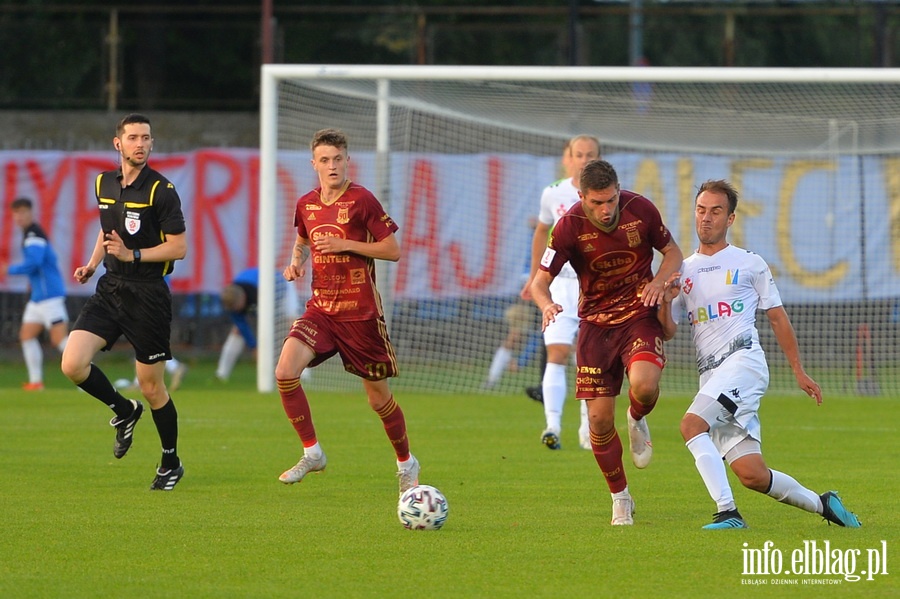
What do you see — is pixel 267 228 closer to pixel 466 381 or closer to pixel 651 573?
pixel 466 381

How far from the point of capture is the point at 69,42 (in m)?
23.4

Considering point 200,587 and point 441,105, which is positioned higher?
point 441,105

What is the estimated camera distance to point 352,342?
8125 millimetres

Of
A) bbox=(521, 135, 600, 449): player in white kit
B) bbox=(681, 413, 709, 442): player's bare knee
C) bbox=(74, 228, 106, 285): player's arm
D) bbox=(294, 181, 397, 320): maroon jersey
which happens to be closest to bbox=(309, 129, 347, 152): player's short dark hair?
bbox=(294, 181, 397, 320): maroon jersey

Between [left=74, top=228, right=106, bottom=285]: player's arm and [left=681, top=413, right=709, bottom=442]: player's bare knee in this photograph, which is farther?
[left=74, top=228, right=106, bottom=285]: player's arm

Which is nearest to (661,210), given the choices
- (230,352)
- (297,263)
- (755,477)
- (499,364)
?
(499,364)

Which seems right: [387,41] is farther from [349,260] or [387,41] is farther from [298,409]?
[298,409]

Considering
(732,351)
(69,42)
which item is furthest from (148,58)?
(732,351)

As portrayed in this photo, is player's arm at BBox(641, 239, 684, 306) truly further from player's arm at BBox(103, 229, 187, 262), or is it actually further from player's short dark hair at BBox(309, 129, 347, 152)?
player's arm at BBox(103, 229, 187, 262)

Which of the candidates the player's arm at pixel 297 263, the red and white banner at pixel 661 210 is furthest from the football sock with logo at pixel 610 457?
the red and white banner at pixel 661 210

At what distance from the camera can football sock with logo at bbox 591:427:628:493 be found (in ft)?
23.3

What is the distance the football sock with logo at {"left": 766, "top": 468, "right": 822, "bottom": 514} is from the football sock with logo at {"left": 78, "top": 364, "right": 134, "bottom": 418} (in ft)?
13.7

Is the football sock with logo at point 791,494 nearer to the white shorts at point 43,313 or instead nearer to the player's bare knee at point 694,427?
the player's bare knee at point 694,427

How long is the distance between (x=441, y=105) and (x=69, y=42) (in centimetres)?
959
